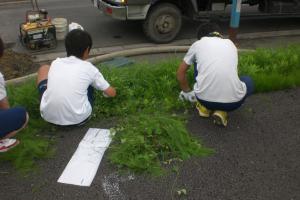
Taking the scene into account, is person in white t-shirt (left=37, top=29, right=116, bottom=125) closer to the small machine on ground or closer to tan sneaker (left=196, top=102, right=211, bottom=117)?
tan sneaker (left=196, top=102, right=211, bottom=117)

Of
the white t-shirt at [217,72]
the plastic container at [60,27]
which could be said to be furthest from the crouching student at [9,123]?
the plastic container at [60,27]

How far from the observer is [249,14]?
8539 mm

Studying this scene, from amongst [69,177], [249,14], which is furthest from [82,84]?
[249,14]

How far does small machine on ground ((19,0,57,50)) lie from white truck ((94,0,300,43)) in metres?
1.14

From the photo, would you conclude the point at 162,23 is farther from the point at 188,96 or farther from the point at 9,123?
the point at 9,123

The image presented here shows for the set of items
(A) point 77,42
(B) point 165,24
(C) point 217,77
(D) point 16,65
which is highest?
(A) point 77,42

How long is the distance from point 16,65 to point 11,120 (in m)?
3.35

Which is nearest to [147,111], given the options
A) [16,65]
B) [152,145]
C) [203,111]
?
[203,111]

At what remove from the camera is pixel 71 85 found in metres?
3.64

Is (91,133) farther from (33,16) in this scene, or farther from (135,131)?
(33,16)

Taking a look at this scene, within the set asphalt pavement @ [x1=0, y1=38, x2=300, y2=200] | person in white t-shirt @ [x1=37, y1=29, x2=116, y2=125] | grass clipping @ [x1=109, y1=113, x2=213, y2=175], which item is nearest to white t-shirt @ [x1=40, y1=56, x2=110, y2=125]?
person in white t-shirt @ [x1=37, y1=29, x2=116, y2=125]

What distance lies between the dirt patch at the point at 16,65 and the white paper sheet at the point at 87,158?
8.97 ft

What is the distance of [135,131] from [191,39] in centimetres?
472

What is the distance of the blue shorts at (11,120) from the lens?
3.21 m
